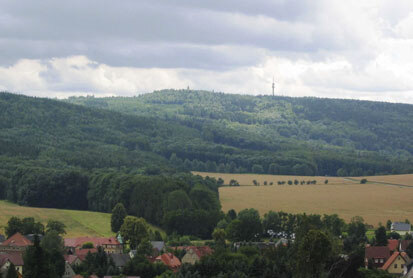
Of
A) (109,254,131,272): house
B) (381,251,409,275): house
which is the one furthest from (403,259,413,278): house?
(109,254,131,272): house

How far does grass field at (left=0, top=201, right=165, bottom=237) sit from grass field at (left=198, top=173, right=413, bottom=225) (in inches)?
986

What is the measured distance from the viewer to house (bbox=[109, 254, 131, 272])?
88.0 meters

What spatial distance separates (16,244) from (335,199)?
78.9 meters

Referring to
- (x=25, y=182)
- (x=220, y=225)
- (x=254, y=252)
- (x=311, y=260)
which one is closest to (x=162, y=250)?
(x=254, y=252)

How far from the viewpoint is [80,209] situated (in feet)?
496

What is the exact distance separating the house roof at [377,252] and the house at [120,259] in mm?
26612

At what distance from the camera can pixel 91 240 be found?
106250mm

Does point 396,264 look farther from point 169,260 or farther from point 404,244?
point 169,260

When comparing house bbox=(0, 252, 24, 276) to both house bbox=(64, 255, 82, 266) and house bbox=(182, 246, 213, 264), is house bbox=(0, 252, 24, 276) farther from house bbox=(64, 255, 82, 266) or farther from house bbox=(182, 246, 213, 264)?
house bbox=(182, 246, 213, 264)

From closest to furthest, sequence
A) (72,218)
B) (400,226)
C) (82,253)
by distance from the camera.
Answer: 1. (82,253)
2. (400,226)
3. (72,218)

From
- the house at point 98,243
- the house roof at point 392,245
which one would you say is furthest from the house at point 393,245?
the house at point 98,243

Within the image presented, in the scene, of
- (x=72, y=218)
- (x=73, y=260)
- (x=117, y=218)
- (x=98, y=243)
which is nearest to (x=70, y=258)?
(x=73, y=260)

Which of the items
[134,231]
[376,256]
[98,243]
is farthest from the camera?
[134,231]

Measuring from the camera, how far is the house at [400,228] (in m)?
121
